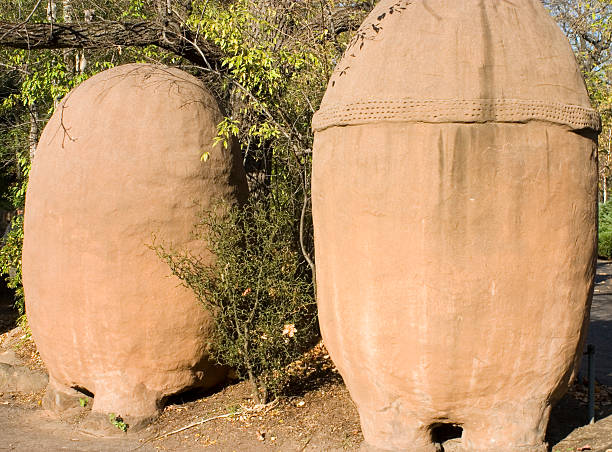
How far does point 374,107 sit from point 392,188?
539 mm

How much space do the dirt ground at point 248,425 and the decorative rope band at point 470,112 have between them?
235 centimetres

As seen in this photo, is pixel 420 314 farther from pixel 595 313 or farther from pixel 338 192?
pixel 595 313

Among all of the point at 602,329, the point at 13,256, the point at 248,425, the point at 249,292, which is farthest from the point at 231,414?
the point at 602,329

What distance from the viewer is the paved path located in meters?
7.67

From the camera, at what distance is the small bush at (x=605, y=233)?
18.7 m

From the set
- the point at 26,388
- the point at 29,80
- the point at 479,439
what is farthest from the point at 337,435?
the point at 29,80

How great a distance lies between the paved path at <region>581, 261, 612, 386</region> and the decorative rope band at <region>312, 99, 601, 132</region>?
4040mm

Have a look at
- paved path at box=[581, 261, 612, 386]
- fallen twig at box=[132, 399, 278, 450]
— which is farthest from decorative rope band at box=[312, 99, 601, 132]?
paved path at box=[581, 261, 612, 386]

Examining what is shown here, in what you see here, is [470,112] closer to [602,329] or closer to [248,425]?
[248,425]

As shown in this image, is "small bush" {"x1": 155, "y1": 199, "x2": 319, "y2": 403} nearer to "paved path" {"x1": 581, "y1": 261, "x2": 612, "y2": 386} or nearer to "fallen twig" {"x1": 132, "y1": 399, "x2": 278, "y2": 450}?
"fallen twig" {"x1": 132, "y1": 399, "x2": 278, "y2": 450}

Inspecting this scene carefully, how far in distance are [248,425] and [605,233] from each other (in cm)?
1614

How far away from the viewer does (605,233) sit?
18844 mm

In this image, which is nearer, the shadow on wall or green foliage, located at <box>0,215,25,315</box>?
green foliage, located at <box>0,215,25,315</box>

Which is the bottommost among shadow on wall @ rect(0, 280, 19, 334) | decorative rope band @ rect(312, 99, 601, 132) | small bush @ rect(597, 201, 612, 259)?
small bush @ rect(597, 201, 612, 259)
